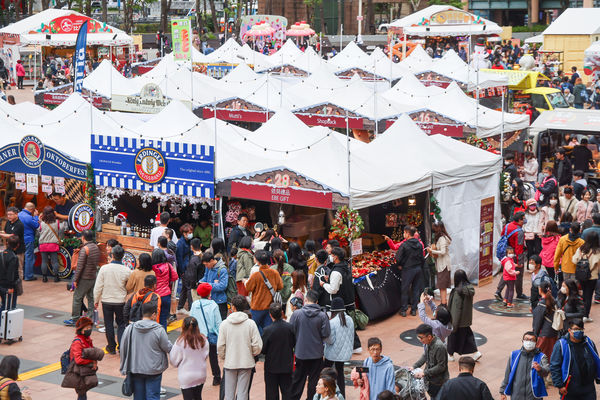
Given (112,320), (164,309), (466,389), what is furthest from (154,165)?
(466,389)

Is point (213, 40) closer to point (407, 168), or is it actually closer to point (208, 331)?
point (407, 168)

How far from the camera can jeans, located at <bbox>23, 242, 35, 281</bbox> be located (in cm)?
1564

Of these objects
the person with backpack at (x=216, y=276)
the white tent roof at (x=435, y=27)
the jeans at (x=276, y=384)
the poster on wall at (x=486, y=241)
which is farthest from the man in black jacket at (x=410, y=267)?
the white tent roof at (x=435, y=27)

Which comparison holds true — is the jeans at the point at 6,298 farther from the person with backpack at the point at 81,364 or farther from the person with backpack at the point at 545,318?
the person with backpack at the point at 545,318

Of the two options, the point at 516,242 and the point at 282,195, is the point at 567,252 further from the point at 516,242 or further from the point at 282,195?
the point at 282,195

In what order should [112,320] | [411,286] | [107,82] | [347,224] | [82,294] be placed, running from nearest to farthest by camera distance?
[112,320]
[82,294]
[347,224]
[411,286]
[107,82]

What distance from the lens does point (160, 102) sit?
21.9 metres

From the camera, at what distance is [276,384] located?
10.1 meters

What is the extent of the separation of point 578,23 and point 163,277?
112ft

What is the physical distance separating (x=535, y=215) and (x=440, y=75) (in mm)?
15061

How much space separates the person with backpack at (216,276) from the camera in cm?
1177

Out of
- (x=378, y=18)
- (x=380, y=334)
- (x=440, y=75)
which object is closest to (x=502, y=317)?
(x=380, y=334)

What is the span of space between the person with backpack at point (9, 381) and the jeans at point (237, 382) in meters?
2.34

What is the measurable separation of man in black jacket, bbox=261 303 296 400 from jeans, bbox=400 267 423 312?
14.1 ft
